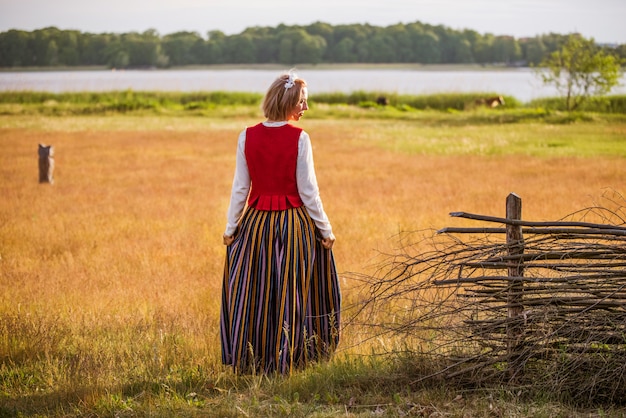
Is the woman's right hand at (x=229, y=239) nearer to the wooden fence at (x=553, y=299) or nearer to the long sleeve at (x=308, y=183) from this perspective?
the long sleeve at (x=308, y=183)

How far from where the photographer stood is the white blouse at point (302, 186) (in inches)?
200

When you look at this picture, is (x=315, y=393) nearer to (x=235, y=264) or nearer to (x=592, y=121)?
(x=235, y=264)

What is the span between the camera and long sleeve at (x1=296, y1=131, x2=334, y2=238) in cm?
508

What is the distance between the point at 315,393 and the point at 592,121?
24.4 meters

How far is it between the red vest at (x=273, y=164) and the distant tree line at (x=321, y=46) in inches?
2846

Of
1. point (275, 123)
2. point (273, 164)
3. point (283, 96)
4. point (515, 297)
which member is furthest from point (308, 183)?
point (515, 297)

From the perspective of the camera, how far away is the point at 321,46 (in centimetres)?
9238

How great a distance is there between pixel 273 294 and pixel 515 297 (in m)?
1.54

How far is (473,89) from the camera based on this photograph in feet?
148

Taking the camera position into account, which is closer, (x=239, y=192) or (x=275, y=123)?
(x=275, y=123)

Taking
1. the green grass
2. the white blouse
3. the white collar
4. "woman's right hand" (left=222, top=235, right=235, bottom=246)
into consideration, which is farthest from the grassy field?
the green grass

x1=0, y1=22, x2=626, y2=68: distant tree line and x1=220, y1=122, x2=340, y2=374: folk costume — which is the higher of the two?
x1=0, y1=22, x2=626, y2=68: distant tree line

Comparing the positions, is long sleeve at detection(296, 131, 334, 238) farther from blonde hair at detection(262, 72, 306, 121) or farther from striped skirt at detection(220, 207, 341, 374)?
blonde hair at detection(262, 72, 306, 121)

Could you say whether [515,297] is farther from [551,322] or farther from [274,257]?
[274,257]
